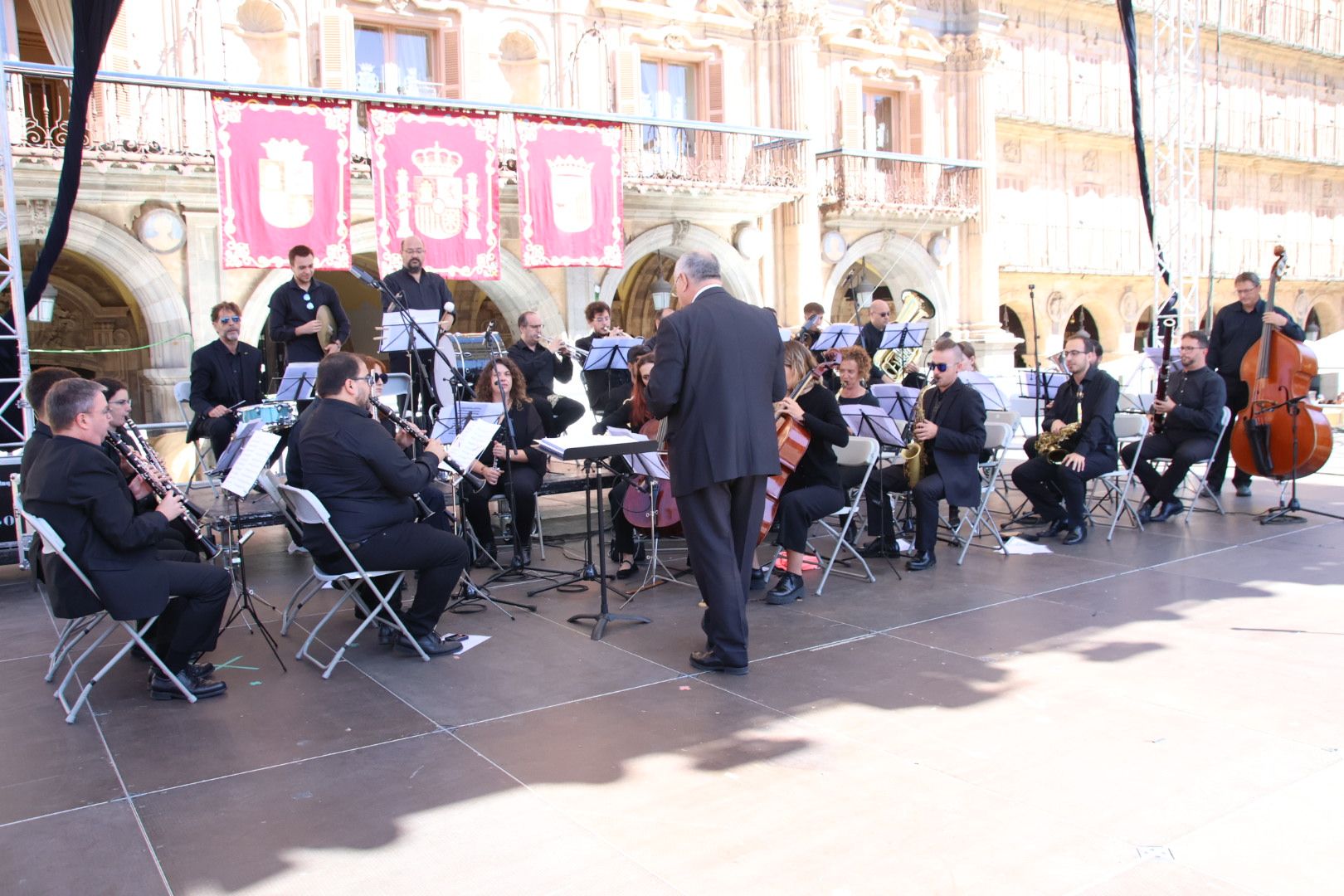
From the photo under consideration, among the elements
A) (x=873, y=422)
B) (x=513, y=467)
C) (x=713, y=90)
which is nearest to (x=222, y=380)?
(x=513, y=467)

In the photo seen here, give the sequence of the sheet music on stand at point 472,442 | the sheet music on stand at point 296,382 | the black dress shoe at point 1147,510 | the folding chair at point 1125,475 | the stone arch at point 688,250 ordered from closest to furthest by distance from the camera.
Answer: the sheet music on stand at point 472,442 < the sheet music on stand at point 296,382 < the folding chair at point 1125,475 < the black dress shoe at point 1147,510 < the stone arch at point 688,250

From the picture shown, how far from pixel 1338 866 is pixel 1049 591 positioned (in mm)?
3420

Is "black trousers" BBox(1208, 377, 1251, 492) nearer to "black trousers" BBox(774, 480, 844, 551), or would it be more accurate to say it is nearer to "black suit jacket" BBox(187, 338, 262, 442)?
"black trousers" BBox(774, 480, 844, 551)

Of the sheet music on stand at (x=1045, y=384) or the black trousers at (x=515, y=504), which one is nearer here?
the black trousers at (x=515, y=504)

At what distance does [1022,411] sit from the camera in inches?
394

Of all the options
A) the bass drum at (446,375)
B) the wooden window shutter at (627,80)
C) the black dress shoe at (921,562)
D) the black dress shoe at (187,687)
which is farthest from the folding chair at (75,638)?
the wooden window shutter at (627,80)

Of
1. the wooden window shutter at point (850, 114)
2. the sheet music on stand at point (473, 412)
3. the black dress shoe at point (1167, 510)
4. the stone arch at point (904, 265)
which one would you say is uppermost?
the wooden window shutter at point (850, 114)

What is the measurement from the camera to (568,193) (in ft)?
47.0

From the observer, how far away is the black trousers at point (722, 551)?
202 inches

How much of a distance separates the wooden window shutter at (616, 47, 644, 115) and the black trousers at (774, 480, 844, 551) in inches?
439

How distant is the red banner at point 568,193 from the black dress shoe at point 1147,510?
7.63m

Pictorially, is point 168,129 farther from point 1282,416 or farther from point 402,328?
point 1282,416

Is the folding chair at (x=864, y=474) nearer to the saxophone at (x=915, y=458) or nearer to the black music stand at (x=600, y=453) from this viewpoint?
the saxophone at (x=915, y=458)

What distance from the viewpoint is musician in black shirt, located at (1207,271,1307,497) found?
9.57 metres
